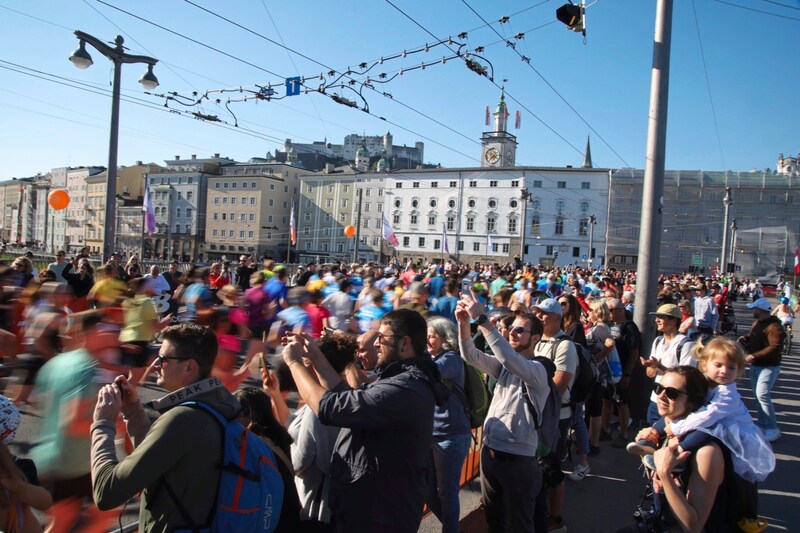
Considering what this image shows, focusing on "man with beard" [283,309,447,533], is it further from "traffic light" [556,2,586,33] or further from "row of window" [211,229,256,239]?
"row of window" [211,229,256,239]

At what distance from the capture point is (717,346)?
11.3ft

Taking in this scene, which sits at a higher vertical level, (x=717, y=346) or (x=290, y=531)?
(x=717, y=346)

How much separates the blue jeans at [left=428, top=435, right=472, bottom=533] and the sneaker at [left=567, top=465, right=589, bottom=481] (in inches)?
80.9

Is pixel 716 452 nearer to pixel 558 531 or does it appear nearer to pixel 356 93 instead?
pixel 558 531

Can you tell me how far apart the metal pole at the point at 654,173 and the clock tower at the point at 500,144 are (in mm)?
80046

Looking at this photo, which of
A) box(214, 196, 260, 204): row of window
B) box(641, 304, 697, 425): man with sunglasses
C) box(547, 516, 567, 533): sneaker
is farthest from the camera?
box(214, 196, 260, 204): row of window

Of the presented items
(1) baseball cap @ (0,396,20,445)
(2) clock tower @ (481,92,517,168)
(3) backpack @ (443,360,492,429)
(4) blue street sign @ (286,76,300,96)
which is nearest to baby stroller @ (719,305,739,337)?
(4) blue street sign @ (286,76,300,96)

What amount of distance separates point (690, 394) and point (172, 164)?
340 ft

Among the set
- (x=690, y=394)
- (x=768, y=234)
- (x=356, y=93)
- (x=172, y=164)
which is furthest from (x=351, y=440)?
(x=172, y=164)

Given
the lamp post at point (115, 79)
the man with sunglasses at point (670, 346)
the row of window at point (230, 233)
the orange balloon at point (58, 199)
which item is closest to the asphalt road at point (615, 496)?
the man with sunglasses at point (670, 346)

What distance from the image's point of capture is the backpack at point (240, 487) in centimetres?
213

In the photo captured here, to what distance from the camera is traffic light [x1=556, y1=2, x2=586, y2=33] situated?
7.18 meters

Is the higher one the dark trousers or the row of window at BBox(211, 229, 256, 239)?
the row of window at BBox(211, 229, 256, 239)

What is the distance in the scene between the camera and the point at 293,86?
518 inches
